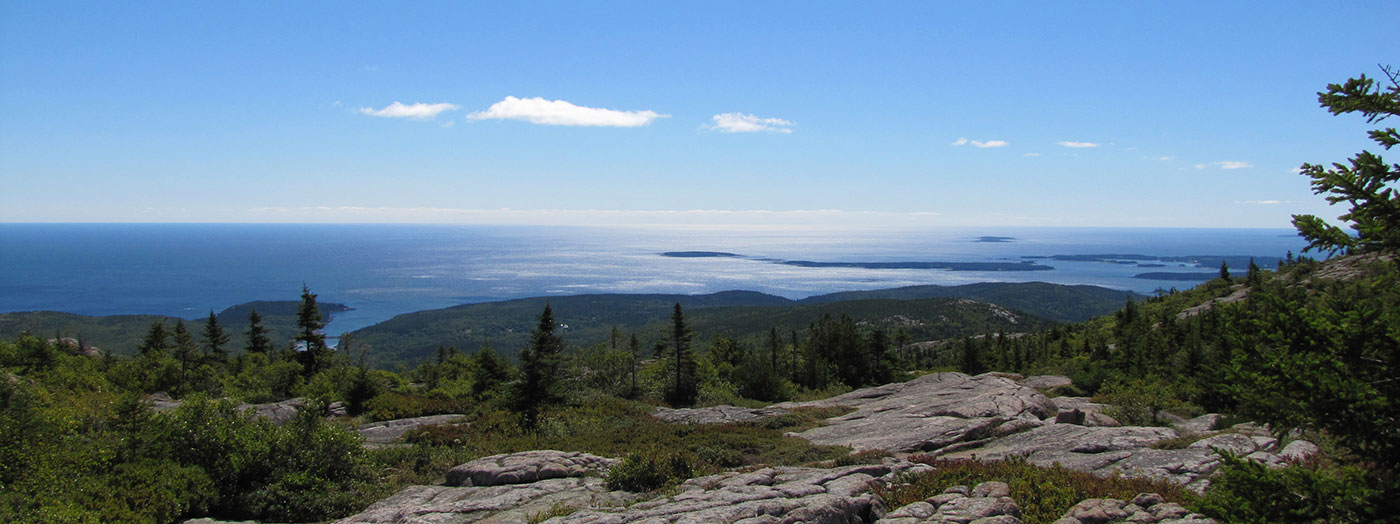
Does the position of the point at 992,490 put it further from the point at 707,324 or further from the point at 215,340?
the point at 707,324

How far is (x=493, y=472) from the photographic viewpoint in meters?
14.9

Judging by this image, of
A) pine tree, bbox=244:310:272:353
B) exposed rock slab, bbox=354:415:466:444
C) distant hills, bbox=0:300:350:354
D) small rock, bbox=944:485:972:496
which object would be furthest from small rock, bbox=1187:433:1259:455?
distant hills, bbox=0:300:350:354

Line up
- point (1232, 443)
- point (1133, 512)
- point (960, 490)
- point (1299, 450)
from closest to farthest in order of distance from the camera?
1. point (1133, 512)
2. point (960, 490)
3. point (1299, 450)
4. point (1232, 443)

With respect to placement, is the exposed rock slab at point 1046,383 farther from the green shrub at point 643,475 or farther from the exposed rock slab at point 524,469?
the exposed rock slab at point 524,469

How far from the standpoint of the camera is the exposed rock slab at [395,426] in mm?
22606

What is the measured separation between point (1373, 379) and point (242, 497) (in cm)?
1964

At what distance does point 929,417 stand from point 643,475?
43.7ft

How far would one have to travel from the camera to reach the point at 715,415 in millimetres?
27234

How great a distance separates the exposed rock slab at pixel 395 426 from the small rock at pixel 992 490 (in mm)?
19457

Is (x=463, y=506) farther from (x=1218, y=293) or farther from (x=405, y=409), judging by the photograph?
(x=1218, y=293)

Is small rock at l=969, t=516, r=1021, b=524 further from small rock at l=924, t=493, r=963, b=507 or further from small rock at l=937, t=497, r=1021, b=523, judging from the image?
small rock at l=924, t=493, r=963, b=507

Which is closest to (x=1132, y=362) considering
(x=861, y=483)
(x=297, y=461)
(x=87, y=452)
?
(x=861, y=483)

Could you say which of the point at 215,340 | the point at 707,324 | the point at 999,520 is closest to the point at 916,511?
the point at 999,520

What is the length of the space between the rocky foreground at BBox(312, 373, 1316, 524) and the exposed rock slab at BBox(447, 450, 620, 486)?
1.2 inches
